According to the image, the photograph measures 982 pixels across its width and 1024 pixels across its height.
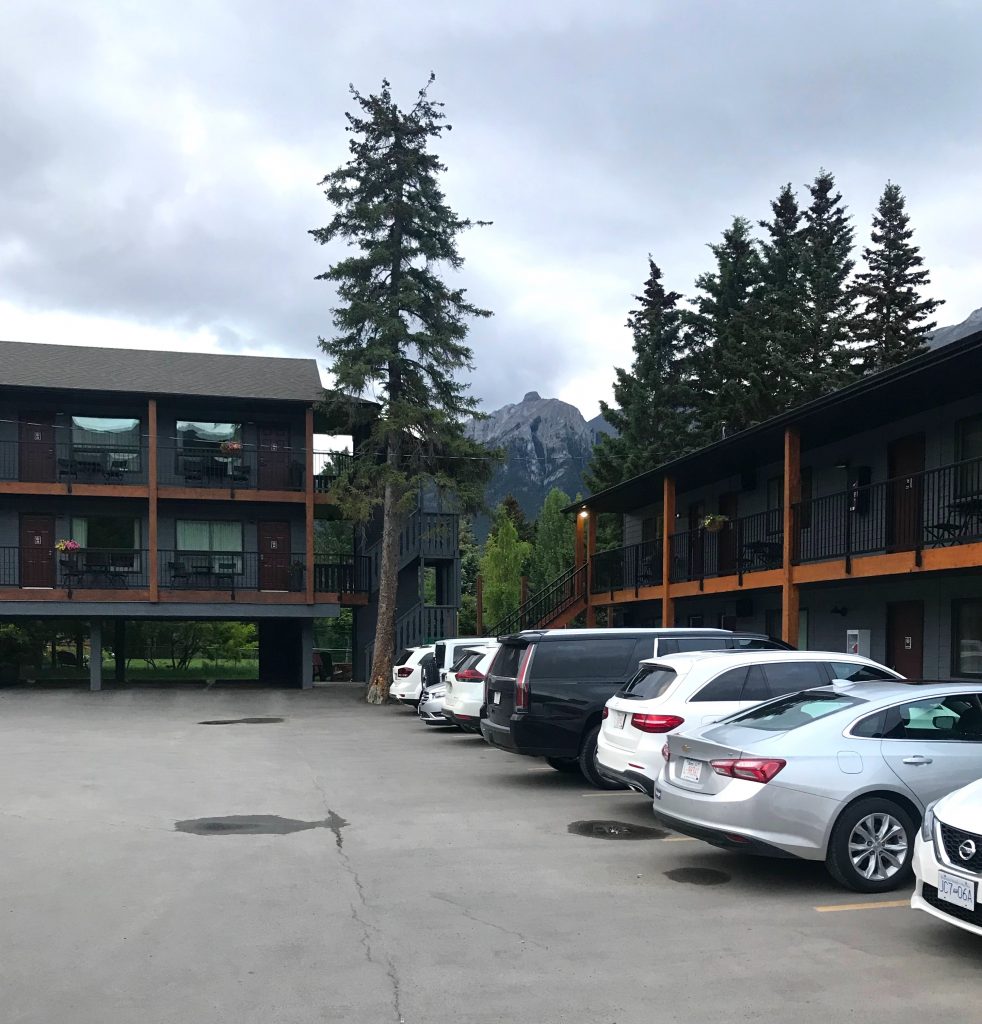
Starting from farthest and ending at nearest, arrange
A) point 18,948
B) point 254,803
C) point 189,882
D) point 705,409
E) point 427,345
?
point 705,409, point 427,345, point 254,803, point 189,882, point 18,948

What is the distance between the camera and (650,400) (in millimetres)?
45156

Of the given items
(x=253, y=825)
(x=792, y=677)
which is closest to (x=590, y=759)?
(x=792, y=677)

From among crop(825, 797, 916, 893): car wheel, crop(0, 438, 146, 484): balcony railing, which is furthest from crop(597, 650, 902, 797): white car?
crop(0, 438, 146, 484): balcony railing

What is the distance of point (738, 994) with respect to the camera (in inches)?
223

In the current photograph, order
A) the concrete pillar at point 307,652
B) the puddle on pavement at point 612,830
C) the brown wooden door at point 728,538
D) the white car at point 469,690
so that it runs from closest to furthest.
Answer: the puddle on pavement at point 612,830
the white car at point 469,690
the brown wooden door at point 728,538
the concrete pillar at point 307,652

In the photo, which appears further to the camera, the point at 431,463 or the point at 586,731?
the point at 431,463

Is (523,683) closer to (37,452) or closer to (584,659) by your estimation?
(584,659)

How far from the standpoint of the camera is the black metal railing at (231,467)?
107ft

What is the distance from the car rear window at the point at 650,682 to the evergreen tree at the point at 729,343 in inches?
1154

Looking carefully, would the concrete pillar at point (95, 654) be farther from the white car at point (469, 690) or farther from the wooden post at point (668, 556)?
the white car at point (469, 690)

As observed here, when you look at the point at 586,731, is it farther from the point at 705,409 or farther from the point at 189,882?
the point at 705,409

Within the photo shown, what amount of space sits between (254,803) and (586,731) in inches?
151

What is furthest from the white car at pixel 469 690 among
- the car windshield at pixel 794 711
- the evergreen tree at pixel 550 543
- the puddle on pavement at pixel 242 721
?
the evergreen tree at pixel 550 543

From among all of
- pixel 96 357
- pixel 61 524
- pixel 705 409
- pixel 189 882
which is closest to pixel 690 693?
pixel 189 882
